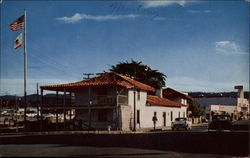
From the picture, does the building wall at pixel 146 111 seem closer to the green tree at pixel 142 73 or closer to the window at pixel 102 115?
the window at pixel 102 115

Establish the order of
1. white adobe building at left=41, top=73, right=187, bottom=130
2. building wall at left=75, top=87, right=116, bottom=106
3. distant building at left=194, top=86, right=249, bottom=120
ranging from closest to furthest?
white adobe building at left=41, top=73, right=187, bottom=130 → building wall at left=75, top=87, right=116, bottom=106 → distant building at left=194, top=86, right=249, bottom=120

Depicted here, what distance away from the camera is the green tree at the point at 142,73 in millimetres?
65875

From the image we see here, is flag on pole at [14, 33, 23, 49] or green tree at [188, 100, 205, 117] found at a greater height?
flag on pole at [14, 33, 23, 49]

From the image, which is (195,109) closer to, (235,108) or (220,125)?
(235,108)

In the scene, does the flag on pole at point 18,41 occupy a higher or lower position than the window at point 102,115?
higher

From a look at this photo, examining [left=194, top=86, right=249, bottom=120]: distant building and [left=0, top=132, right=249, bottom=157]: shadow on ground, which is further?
[left=194, top=86, right=249, bottom=120]: distant building

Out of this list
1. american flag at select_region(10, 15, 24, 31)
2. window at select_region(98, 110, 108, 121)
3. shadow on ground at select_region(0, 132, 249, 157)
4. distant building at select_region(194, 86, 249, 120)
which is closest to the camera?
shadow on ground at select_region(0, 132, 249, 157)

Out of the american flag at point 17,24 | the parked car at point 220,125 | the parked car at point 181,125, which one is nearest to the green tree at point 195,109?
the parked car at point 181,125

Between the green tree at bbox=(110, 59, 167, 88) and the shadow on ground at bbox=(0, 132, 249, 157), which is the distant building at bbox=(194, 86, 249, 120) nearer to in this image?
the green tree at bbox=(110, 59, 167, 88)

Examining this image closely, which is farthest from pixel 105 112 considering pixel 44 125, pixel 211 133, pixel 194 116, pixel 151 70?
pixel 194 116

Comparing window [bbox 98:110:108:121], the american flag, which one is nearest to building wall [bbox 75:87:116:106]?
window [bbox 98:110:108:121]

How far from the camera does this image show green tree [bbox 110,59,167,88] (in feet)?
216

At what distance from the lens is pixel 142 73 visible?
220 ft

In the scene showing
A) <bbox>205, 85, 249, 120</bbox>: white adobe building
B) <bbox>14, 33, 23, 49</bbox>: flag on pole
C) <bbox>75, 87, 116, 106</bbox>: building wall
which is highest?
<bbox>14, 33, 23, 49</bbox>: flag on pole
